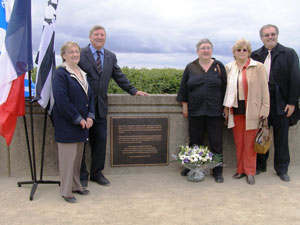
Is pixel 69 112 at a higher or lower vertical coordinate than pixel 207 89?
lower

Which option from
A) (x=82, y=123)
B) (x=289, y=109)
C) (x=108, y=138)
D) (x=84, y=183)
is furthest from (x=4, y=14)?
(x=289, y=109)

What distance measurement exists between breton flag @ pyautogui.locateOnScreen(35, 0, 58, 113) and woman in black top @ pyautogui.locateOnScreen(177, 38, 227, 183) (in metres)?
1.89

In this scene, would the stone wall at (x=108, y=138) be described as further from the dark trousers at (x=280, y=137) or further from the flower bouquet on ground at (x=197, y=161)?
the dark trousers at (x=280, y=137)

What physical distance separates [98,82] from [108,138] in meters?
1.03

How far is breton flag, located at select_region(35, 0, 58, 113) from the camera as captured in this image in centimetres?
408

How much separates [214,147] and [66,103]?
2.31m

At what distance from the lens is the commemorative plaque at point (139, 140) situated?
5039 mm

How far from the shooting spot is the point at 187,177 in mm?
4848

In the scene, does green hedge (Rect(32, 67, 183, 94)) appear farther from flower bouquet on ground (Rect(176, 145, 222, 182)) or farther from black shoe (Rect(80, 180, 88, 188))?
black shoe (Rect(80, 180, 88, 188))

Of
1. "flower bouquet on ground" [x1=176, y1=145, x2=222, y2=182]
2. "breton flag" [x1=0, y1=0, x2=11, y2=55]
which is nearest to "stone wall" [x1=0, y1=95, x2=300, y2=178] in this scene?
"flower bouquet on ground" [x1=176, y1=145, x2=222, y2=182]

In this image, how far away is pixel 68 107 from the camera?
12.3 ft

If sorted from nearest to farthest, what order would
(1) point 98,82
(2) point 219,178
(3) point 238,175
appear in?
(1) point 98,82 → (2) point 219,178 → (3) point 238,175

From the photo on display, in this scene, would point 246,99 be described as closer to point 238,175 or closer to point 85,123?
point 238,175

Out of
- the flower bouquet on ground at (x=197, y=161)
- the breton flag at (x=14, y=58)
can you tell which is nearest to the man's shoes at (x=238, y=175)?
the flower bouquet on ground at (x=197, y=161)
